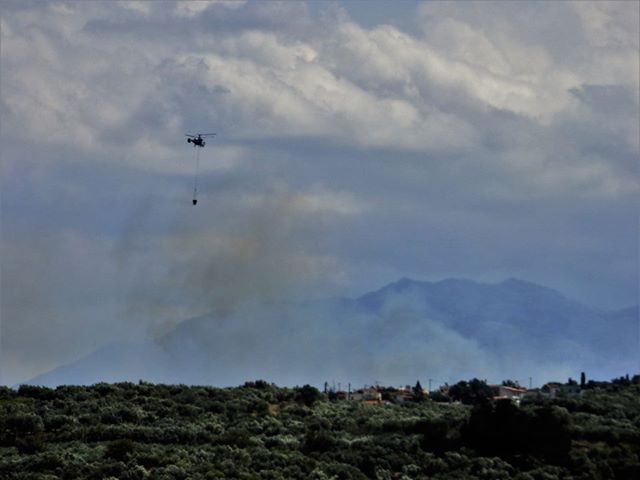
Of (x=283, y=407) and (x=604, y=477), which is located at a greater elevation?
(x=283, y=407)

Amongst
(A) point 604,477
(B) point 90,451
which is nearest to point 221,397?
(B) point 90,451

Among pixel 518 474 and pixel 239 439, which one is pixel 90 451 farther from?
pixel 518 474

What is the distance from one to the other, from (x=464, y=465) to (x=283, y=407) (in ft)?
60.2

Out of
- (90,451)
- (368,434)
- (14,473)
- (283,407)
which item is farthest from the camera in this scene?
(283,407)

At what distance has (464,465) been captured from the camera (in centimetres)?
7806

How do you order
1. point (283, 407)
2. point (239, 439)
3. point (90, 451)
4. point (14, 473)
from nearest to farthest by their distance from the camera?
point (14, 473), point (90, 451), point (239, 439), point (283, 407)

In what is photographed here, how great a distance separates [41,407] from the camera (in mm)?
86500

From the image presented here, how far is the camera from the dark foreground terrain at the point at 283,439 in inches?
2852

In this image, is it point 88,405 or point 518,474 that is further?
point 88,405

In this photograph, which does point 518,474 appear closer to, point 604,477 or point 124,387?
point 604,477

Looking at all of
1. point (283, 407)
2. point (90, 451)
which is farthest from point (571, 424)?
point (90, 451)

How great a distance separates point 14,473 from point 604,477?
3127 centimetres

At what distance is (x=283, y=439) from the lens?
80.4m

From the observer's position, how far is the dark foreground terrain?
72.4 m
